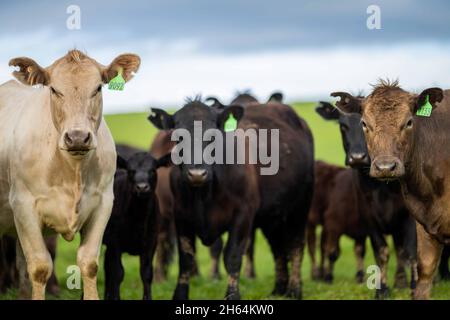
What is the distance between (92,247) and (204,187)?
265 cm

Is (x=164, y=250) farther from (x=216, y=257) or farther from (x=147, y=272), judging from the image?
(x=147, y=272)

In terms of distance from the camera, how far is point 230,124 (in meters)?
11.4

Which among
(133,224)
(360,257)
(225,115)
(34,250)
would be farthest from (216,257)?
(34,250)

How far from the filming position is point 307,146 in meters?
13.6

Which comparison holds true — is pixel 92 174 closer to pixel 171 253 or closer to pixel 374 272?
pixel 374 272

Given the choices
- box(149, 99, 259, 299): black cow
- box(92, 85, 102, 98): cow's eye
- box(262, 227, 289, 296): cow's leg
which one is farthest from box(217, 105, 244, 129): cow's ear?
box(92, 85, 102, 98): cow's eye

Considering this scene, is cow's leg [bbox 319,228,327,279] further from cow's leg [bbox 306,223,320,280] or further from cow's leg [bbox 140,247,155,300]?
cow's leg [bbox 140,247,155,300]

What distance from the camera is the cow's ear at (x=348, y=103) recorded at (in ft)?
32.3

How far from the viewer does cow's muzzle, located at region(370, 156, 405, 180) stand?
8812 millimetres

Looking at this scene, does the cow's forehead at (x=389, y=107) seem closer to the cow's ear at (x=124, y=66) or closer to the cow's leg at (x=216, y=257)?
the cow's ear at (x=124, y=66)

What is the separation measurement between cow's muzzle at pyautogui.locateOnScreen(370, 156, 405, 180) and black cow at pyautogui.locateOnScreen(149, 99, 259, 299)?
9.30 ft

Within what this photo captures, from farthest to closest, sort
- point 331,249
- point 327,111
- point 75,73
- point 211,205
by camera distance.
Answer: point 331,249 → point 327,111 → point 211,205 → point 75,73


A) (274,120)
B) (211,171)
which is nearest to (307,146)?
(274,120)

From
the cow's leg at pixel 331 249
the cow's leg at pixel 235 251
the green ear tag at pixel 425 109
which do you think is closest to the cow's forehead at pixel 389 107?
the green ear tag at pixel 425 109
